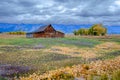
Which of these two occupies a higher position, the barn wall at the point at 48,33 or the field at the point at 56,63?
the barn wall at the point at 48,33

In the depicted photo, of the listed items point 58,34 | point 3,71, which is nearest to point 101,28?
point 58,34

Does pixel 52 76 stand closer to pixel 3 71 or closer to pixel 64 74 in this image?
pixel 64 74

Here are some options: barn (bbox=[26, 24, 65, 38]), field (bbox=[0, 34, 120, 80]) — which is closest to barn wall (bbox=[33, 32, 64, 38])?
barn (bbox=[26, 24, 65, 38])

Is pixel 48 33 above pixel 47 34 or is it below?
above

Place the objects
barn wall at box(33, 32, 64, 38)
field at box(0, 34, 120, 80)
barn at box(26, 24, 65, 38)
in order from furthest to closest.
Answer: barn at box(26, 24, 65, 38), barn wall at box(33, 32, 64, 38), field at box(0, 34, 120, 80)

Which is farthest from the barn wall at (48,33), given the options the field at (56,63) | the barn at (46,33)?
the field at (56,63)

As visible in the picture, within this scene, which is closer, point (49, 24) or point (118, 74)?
point (118, 74)

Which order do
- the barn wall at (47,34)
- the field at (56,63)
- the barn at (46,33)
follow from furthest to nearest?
the barn at (46,33), the barn wall at (47,34), the field at (56,63)

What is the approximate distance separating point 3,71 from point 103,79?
1039cm

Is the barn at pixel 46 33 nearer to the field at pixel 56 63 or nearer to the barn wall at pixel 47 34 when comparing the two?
the barn wall at pixel 47 34

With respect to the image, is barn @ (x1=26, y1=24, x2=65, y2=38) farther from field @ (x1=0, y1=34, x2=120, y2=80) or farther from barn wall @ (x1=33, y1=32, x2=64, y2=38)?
field @ (x1=0, y1=34, x2=120, y2=80)

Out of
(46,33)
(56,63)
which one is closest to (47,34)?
(46,33)

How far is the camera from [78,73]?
1650cm

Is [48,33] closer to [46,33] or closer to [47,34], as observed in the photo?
[47,34]
